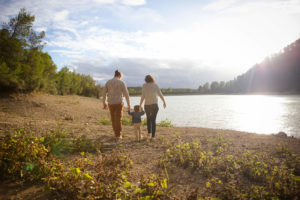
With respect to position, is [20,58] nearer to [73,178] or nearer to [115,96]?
[115,96]

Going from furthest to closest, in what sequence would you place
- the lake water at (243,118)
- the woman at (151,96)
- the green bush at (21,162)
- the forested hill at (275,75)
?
the forested hill at (275,75)
the lake water at (243,118)
the woman at (151,96)
the green bush at (21,162)

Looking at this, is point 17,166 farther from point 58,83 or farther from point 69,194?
point 58,83

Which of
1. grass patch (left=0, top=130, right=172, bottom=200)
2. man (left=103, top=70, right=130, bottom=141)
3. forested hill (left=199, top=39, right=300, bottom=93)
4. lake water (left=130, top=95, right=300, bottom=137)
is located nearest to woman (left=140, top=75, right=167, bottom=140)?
man (left=103, top=70, right=130, bottom=141)

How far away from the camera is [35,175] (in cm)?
328

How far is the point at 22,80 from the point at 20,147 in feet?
43.5

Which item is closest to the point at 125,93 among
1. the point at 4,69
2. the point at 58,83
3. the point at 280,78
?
the point at 4,69

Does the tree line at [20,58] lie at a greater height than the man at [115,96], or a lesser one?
greater

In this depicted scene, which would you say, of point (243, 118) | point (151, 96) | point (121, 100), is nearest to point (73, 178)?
point (121, 100)

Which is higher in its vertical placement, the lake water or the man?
the man

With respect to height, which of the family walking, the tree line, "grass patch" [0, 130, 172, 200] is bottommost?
"grass patch" [0, 130, 172, 200]

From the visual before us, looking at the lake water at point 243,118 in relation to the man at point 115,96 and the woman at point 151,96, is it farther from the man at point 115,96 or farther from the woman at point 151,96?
the man at point 115,96

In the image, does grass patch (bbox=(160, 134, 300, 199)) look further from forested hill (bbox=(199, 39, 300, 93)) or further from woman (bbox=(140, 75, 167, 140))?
forested hill (bbox=(199, 39, 300, 93))

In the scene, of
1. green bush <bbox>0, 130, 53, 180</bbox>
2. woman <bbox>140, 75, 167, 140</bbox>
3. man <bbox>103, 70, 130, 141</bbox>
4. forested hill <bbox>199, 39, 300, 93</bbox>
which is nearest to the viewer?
green bush <bbox>0, 130, 53, 180</bbox>

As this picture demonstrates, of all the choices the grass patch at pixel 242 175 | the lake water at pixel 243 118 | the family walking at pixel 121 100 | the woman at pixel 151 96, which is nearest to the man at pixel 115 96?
the family walking at pixel 121 100
